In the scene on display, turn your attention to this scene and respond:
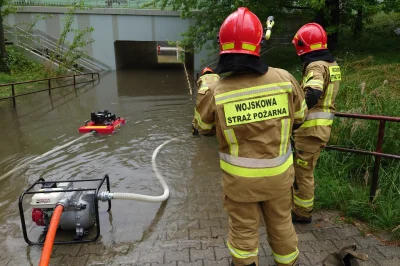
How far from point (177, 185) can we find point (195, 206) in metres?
0.71

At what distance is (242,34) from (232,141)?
26.6 inches

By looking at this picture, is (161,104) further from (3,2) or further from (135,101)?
(3,2)

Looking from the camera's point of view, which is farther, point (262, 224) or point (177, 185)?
point (177, 185)

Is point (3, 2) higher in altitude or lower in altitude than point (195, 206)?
higher

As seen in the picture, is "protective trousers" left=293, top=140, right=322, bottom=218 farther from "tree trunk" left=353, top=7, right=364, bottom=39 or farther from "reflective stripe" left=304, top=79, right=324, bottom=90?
"tree trunk" left=353, top=7, right=364, bottom=39

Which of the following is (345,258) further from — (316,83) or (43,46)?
(43,46)

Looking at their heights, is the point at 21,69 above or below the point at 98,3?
below

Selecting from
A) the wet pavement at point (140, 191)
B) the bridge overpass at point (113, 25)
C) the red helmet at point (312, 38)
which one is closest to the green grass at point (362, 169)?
the wet pavement at point (140, 191)

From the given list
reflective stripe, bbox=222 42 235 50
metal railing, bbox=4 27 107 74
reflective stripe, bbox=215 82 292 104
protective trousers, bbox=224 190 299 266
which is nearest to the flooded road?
protective trousers, bbox=224 190 299 266

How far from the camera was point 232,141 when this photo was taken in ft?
7.08

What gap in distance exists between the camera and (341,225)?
127 inches

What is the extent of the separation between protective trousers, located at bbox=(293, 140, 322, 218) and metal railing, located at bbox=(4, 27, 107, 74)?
1868 cm

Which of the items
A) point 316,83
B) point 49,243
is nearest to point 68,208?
point 49,243

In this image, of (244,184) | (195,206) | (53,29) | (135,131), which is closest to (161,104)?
(135,131)
